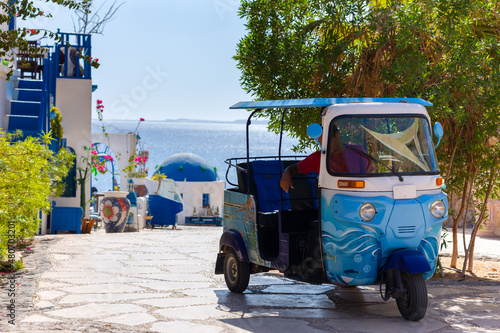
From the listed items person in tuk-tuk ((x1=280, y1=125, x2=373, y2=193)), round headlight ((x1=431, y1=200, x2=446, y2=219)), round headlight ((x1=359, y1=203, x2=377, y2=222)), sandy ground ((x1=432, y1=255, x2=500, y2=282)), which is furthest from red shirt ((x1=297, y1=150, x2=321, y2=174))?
sandy ground ((x1=432, y1=255, x2=500, y2=282))

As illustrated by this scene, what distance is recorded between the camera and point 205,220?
30828 mm

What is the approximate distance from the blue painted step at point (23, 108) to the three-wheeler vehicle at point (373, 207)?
10.2 m

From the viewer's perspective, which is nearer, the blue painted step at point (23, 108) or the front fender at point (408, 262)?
the front fender at point (408, 262)

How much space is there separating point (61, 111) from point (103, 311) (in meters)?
11.9

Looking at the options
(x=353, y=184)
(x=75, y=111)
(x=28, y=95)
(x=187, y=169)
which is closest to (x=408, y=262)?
(x=353, y=184)

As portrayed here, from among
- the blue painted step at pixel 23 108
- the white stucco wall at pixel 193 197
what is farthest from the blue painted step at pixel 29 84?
the white stucco wall at pixel 193 197

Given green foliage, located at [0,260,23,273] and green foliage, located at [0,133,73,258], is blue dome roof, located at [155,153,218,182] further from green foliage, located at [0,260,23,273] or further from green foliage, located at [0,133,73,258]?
green foliage, located at [0,260,23,273]

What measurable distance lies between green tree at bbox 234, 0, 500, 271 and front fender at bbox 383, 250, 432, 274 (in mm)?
2564

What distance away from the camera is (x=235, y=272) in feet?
24.1

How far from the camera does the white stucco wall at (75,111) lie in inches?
674

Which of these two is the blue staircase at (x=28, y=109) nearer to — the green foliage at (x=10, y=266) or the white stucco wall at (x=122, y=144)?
the green foliage at (x=10, y=266)

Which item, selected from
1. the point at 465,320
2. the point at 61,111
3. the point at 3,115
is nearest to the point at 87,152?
the point at 61,111

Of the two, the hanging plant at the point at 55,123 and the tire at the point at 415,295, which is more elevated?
the hanging plant at the point at 55,123

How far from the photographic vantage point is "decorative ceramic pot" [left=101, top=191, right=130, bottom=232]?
57.1 ft
